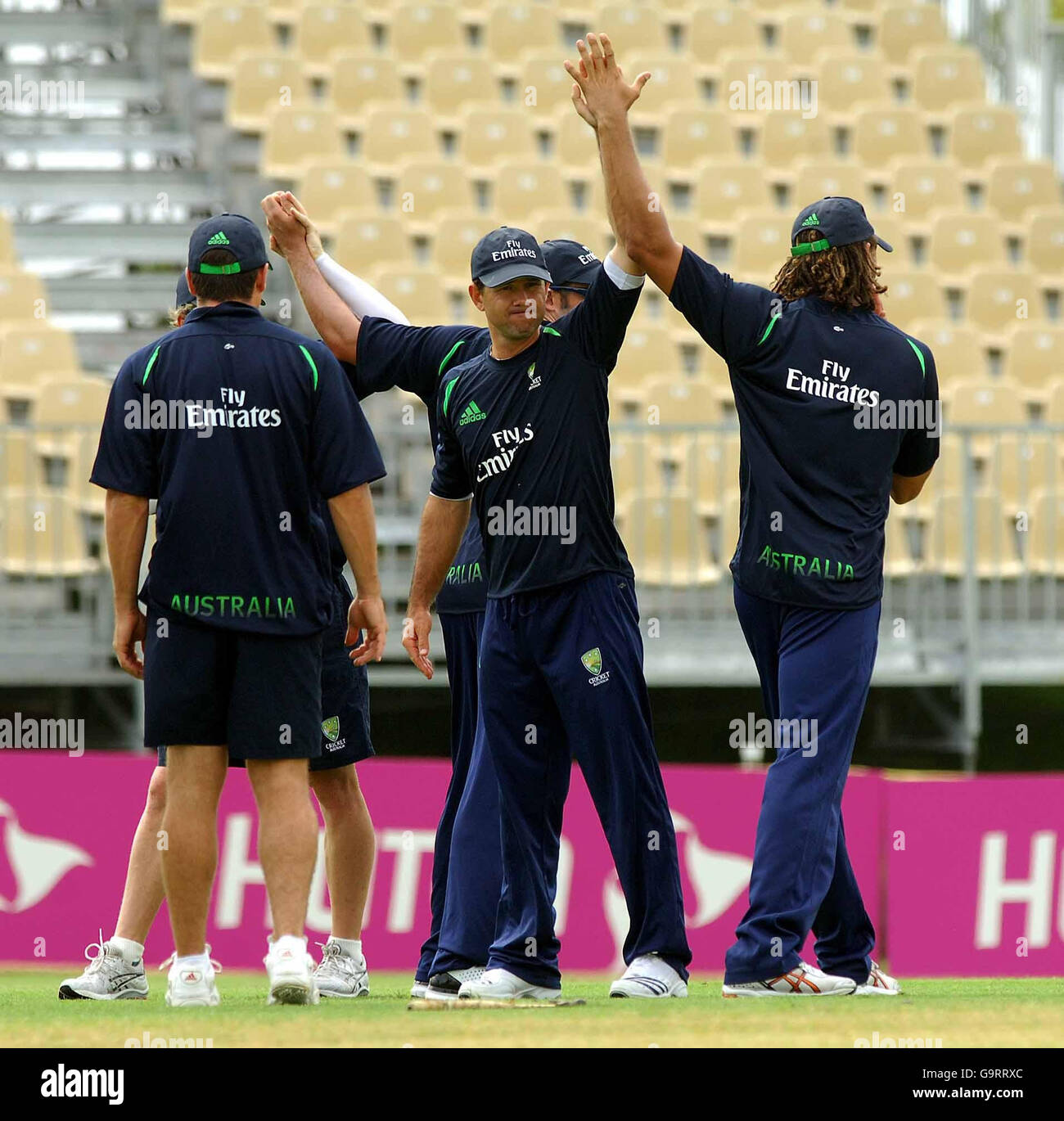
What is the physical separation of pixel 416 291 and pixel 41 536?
2928 millimetres

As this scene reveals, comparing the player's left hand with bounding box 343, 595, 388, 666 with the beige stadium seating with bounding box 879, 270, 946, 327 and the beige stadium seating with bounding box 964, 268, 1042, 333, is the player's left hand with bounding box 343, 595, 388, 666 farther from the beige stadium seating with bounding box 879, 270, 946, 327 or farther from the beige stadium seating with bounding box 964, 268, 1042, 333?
the beige stadium seating with bounding box 964, 268, 1042, 333

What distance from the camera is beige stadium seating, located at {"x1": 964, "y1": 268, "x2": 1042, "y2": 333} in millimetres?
12977

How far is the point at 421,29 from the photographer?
14.4m

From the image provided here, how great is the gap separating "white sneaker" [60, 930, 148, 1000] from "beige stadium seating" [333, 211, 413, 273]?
7456mm

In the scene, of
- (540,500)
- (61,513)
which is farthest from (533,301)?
(61,513)

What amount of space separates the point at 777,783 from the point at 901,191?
384 inches

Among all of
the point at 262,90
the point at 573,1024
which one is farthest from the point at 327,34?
the point at 573,1024

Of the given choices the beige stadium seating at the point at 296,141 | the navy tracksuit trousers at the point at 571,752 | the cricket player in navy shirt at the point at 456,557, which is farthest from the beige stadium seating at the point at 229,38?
the navy tracksuit trousers at the point at 571,752

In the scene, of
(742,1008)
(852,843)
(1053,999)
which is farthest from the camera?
(852,843)

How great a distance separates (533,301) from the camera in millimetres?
4711

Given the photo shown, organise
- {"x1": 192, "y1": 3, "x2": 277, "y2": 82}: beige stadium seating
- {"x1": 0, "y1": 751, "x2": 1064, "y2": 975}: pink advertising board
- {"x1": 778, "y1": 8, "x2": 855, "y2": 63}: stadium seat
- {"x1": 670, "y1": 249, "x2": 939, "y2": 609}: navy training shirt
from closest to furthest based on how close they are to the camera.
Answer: {"x1": 670, "y1": 249, "x2": 939, "y2": 609}: navy training shirt, {"x1": 0, "y1": 751, "x2": 1064, "y2": 975}: pink advertising board, {"x1": 192, "y1": 3, "x2": 277, "y2": 82}: beige stadium seating, {"x1": 778, "y1": 8, "x2": 855, "y2": 63}: stadium seat

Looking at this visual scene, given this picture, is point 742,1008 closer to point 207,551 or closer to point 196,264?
point 207,551

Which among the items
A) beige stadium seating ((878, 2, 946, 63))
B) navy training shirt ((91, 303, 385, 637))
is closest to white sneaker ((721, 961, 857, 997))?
navy training shirt ((91, 303, 385, 637))

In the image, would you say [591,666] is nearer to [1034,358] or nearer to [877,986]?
[877,986]
